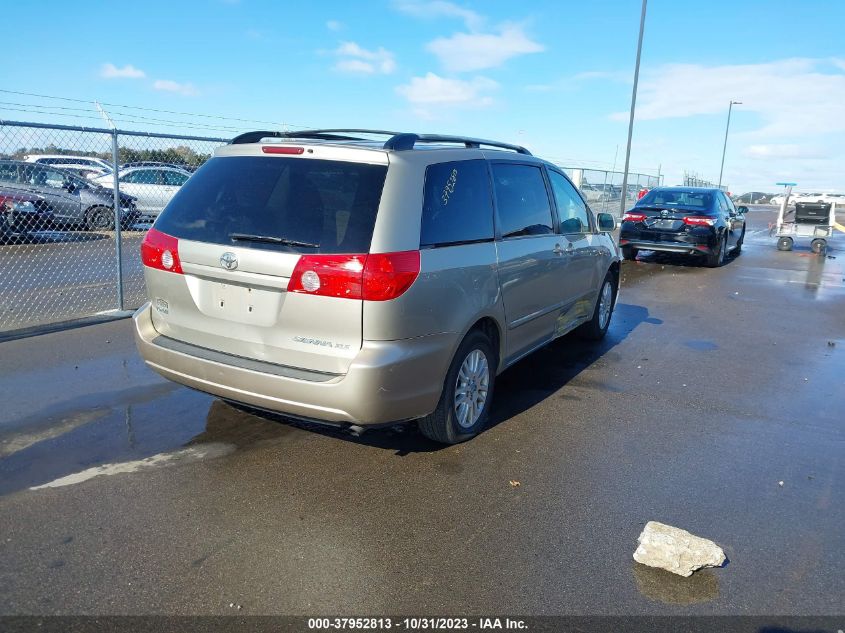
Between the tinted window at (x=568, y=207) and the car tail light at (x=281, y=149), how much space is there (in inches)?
102

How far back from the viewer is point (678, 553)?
3.05 meters

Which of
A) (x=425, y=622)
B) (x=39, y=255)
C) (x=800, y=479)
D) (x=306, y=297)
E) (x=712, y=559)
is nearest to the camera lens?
(x=425, y=622)

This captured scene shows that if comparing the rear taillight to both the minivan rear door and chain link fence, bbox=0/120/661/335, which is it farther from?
chain link fence, bbox=0/120/661/335

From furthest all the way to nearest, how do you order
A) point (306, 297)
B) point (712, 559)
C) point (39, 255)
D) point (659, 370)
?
point (39, 255)
point (659, 370)
point (306, 297)
point (712, 559)

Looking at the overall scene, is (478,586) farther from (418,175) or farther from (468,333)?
(418,175)

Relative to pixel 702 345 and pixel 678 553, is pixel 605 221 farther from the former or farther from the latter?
pixel 678 553

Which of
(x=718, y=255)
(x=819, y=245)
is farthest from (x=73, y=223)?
(x=819, y=245)

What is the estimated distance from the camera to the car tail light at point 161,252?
3902mm

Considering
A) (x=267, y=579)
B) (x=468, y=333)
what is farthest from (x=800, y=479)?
(x=267, y=579)

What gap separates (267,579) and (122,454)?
160cm

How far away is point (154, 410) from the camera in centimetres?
463

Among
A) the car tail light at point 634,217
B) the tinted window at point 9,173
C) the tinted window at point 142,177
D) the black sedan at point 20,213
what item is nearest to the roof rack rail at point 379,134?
the tinted window at point 9,173

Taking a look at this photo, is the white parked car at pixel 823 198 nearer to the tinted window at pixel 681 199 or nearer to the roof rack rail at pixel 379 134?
the tinted window at pixel 681 199

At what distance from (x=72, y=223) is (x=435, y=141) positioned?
380 inches
